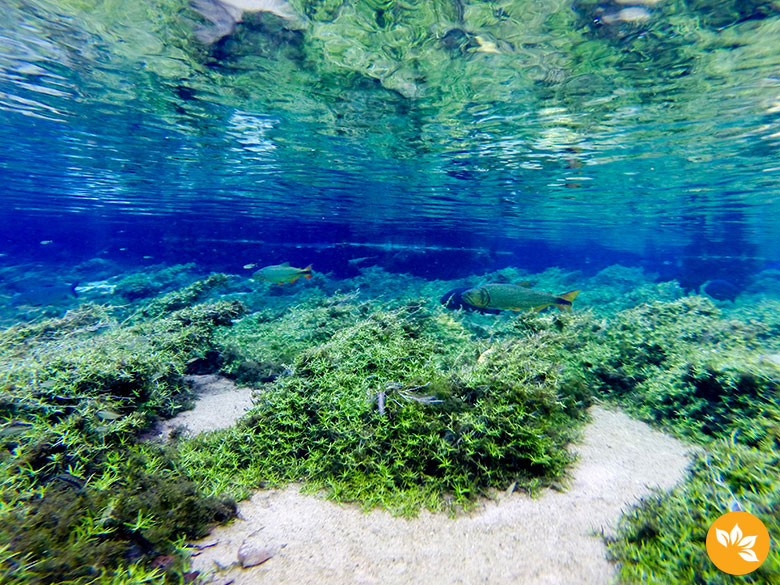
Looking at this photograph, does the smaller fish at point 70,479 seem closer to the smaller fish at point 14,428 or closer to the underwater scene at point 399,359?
the underwater scene at point 399,359

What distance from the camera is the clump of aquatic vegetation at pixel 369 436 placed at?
244 cm

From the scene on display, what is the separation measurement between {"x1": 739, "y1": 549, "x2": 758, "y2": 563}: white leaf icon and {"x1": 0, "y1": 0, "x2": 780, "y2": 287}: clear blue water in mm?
8409

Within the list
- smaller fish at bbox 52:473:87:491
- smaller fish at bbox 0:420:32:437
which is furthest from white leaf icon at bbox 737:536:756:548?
smaller fish at bbox 0:420:32:437

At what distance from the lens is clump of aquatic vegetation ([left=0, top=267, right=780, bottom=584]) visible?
244cm

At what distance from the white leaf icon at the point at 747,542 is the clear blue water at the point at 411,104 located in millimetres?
8337

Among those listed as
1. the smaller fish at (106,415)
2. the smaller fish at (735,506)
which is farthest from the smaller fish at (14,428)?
the smaller fish at (735,506)

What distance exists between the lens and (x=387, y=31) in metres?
7.19

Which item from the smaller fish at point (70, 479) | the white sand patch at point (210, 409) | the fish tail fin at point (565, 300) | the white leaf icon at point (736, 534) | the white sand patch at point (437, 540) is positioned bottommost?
the white sand patch at point (210, 409)

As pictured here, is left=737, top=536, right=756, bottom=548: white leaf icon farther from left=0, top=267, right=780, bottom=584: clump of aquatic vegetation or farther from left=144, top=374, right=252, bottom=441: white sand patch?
left=144, top=374, right=252, bottom=441: white sand patch

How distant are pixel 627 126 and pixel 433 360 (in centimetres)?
1233

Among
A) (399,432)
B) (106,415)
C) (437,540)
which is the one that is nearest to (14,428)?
(106,415)

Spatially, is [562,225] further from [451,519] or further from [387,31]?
[451,519]

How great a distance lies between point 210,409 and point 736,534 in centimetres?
688

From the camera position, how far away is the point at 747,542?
216 centimetres
